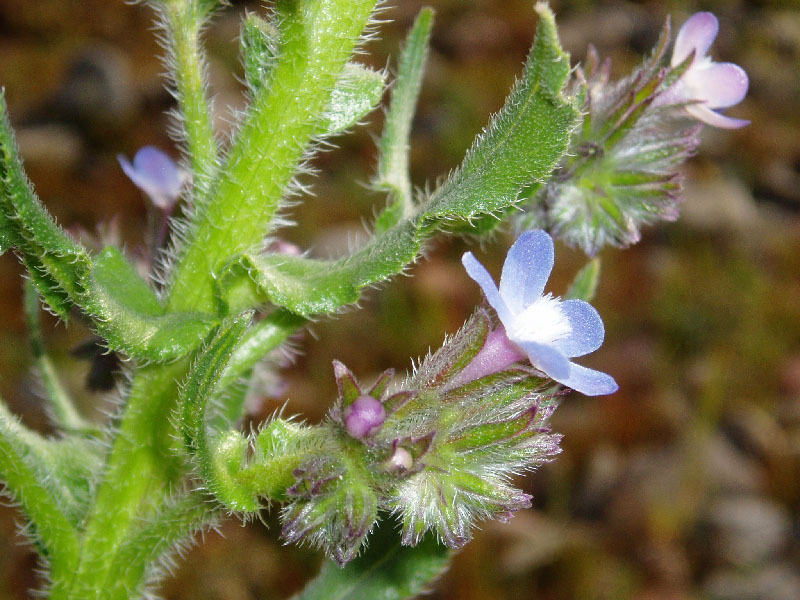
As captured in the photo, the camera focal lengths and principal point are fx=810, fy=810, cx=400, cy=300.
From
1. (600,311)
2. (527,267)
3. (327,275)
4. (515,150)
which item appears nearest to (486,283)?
(527,267)

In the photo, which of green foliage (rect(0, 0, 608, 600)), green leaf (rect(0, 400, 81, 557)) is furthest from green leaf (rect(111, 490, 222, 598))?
green leaf (rect(0, 400, 81, 557))

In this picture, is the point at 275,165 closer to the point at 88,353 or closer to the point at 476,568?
the point at 88,353

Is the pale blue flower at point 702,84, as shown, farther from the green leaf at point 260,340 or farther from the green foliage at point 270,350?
the green leaf at point 260,340

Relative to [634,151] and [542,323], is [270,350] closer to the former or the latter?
[542,323]

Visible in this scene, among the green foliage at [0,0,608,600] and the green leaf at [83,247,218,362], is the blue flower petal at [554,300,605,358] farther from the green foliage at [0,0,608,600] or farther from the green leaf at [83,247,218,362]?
the green leaf at [83,247,218,362]

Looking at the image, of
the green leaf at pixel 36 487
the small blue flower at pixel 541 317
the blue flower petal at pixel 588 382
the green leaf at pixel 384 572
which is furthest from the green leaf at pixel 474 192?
the green leaf at pixel 384 572

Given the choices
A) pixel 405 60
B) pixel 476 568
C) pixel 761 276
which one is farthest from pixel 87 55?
pixel 405 60
